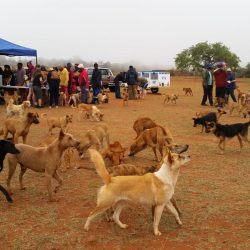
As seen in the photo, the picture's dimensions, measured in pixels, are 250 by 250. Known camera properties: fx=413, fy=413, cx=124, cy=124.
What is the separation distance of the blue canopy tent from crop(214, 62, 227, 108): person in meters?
9.42

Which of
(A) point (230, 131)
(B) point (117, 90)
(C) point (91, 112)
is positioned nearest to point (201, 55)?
(B) point (117, 90)

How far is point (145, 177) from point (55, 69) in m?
15.9

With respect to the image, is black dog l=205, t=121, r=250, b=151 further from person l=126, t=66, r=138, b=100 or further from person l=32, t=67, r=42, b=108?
person l=126, t=66, r=138, b=100

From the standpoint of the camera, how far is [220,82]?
792 inches

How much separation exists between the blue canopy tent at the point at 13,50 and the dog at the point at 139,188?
55.2 feet

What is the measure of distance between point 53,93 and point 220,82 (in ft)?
27.0

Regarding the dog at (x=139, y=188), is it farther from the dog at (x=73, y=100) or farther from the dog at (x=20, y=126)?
the dog at (x=73, y=100)

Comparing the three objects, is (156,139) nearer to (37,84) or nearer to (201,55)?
(37,84)

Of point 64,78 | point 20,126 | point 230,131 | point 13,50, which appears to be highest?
point 13,50

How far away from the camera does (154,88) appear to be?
35.2 meters

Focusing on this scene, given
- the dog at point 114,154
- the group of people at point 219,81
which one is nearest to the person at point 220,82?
the group of people at point 219,81

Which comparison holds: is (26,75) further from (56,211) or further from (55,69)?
(56,211)

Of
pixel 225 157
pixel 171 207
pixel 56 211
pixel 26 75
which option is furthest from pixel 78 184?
pixel 26 75

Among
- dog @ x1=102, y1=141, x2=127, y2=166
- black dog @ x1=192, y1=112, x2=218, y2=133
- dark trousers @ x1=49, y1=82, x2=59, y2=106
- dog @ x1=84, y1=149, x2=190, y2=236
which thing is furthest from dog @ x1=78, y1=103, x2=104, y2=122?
dog @ x1=84, y1=149, x2=190, y2=236
